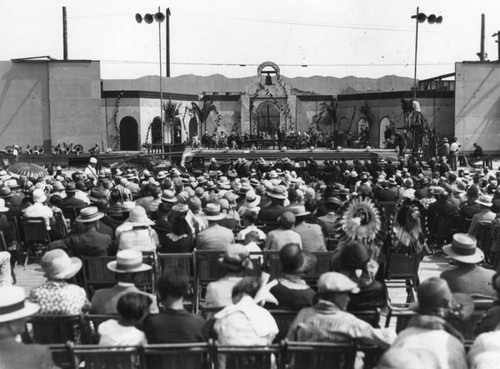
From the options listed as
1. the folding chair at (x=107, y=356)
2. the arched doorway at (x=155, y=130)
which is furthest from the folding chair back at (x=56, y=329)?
the arched doorway at (x=155, y=130)

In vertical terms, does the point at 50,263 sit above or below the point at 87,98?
below

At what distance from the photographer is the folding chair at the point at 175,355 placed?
402cm

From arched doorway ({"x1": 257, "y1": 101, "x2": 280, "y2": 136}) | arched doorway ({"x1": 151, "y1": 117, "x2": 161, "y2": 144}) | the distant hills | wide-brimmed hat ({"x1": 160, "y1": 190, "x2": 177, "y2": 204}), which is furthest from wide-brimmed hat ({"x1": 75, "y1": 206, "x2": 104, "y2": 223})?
the distant hills

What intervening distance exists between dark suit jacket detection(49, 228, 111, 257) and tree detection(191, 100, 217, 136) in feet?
117

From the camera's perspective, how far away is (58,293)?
520 cm

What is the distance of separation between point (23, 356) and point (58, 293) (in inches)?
61.4

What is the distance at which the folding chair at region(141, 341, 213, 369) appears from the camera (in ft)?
13.2

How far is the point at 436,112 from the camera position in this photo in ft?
126

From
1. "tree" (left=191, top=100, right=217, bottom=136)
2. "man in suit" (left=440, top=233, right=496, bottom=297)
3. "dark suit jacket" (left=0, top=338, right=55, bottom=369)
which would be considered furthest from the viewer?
"tree" (left=191, top=100, right=217, bottom=136)

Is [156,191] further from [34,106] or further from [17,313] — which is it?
[34,106]

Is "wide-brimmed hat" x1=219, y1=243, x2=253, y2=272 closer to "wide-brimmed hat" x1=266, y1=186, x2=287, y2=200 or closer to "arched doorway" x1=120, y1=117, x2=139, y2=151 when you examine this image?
"wide-brimmed hat" x1=266, y1=186, x2=287, y2=200

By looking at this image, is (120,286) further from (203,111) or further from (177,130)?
(203,111)

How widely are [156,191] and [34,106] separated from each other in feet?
99.9

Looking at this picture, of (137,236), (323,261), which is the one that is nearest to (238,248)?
(323,261)
